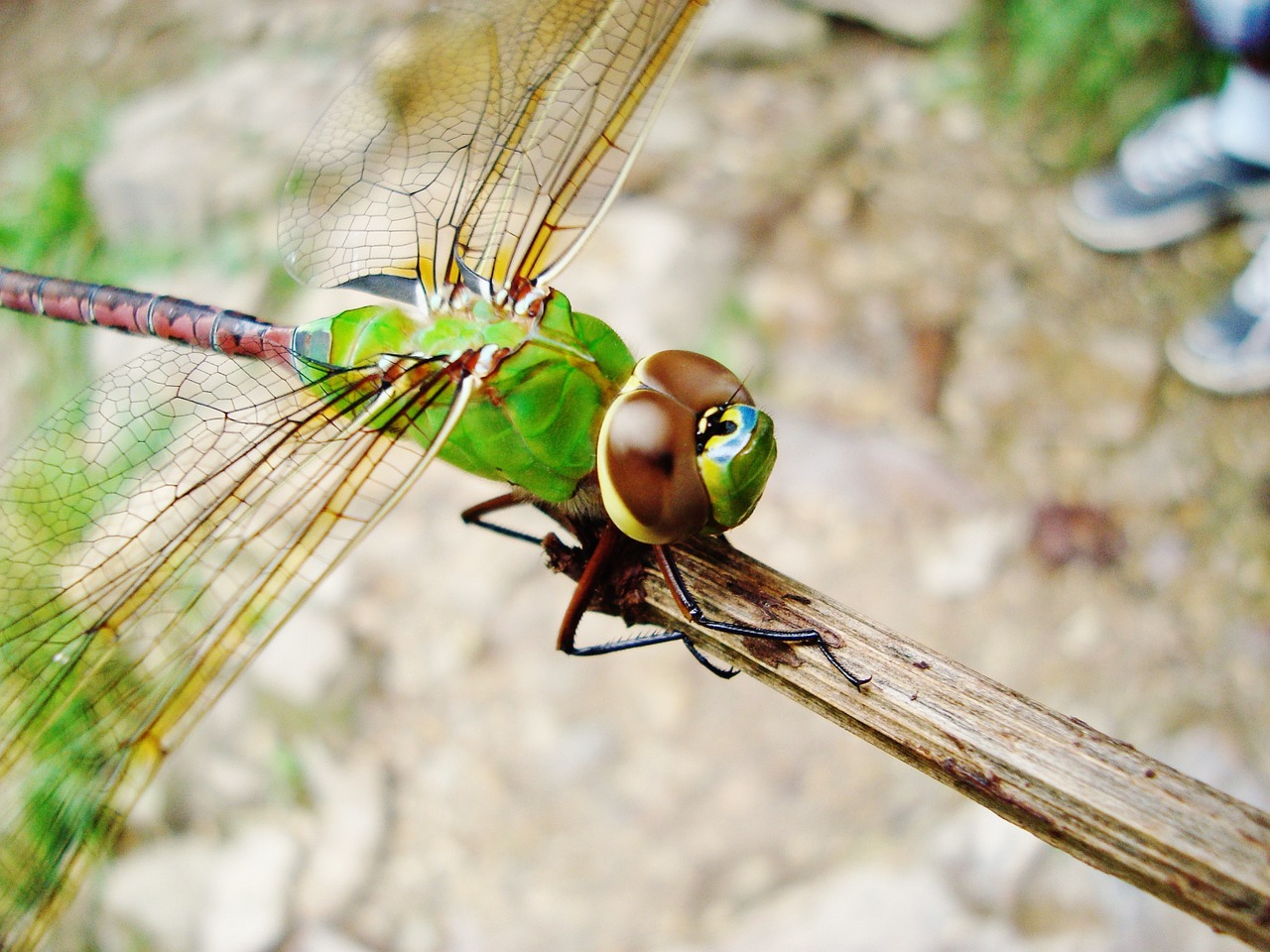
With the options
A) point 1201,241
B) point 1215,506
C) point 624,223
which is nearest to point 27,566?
point 624,223

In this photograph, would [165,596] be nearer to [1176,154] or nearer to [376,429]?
[376,429]

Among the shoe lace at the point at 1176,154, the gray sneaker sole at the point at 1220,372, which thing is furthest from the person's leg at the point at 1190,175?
the gray sneaker sole at the point at 1220,372

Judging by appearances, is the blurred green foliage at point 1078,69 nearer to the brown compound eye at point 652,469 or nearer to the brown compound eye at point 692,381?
the brown compound eye at point 692,381

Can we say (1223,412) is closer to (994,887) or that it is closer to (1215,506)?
(1215,506)

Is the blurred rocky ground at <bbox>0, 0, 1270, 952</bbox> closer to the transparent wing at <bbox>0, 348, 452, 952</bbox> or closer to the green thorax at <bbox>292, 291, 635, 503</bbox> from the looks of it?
the transparent wing at <bbox>0, 348, 452, 952</bbox>

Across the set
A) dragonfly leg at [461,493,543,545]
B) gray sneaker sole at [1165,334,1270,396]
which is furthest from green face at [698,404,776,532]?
gray sneaker sole at [1165,334,1270,396]
